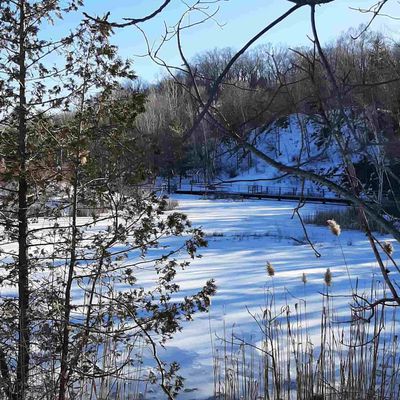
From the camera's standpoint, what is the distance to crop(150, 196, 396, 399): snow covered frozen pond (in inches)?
207

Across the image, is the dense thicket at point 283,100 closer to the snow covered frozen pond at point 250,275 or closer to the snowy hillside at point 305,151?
the snowy hillside at point 305,151

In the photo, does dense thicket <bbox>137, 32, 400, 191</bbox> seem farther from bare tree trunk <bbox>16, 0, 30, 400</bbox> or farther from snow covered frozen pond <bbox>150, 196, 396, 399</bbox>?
bare tree trunk <bbox>16, 0, 30, 400</bbox>

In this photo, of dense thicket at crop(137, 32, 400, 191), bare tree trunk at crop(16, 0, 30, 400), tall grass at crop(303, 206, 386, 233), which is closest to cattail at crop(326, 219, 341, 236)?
dense thicket at crop(137, 32, 400, 191)

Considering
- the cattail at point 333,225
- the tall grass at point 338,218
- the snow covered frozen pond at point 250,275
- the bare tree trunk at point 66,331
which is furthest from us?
the tall grass at point 338,218

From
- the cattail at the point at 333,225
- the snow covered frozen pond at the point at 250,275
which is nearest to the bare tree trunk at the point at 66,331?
the snow covered frozen pond at the point at 250,275

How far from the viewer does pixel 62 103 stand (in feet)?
11.6

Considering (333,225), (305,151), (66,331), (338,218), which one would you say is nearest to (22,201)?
(66,331)

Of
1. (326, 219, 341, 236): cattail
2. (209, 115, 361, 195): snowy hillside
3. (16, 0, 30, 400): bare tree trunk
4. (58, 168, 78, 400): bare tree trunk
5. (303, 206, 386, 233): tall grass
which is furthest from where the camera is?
(303, 206, 386, 233): tall grass

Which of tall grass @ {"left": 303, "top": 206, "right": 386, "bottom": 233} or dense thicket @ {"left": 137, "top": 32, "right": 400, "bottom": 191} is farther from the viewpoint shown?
tall grass @ {"left": 303, "top": 206, "right": 386, "bottom": 233}

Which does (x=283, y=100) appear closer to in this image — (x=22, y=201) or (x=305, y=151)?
(x=305, y=151)

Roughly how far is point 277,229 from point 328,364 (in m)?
11.2

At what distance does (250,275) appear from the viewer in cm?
895

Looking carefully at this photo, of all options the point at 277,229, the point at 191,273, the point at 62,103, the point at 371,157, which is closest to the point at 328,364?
the point at 62,103

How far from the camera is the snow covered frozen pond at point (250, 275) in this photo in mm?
5262
